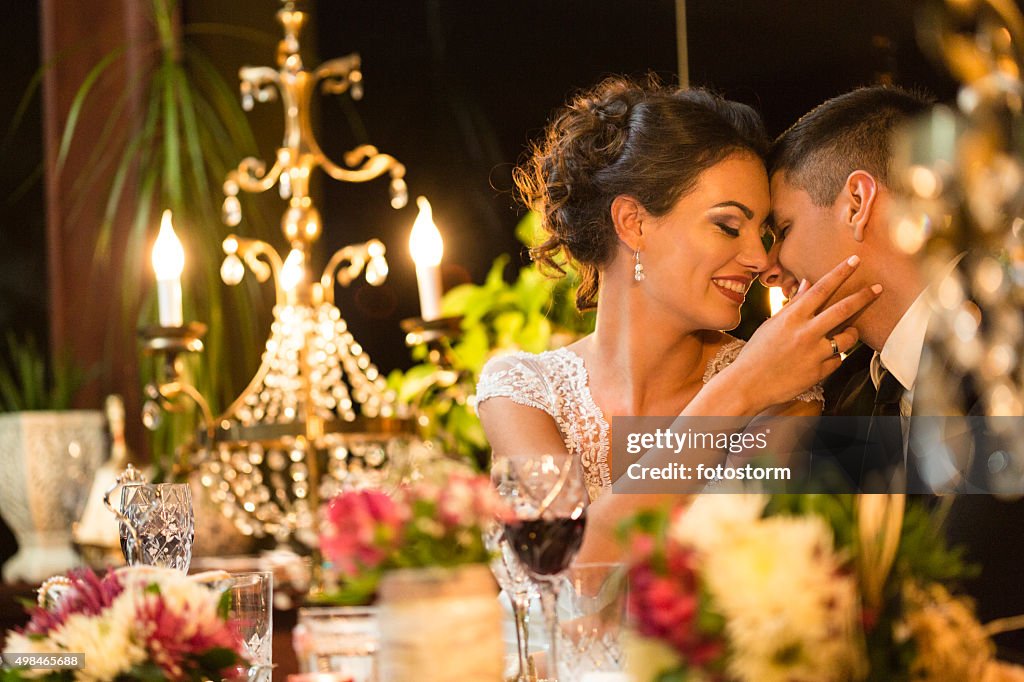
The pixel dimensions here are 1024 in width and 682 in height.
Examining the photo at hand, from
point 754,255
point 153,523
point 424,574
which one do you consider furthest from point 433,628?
point 754,255

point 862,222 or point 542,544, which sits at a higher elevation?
point 862,222

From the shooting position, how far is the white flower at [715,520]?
0.76 metres

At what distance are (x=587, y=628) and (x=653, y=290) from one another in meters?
1.09

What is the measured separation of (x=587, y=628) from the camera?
3.46 feet

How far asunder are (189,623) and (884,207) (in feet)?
4.35

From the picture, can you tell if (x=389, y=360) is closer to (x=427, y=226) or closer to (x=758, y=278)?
(x=427, y=226)

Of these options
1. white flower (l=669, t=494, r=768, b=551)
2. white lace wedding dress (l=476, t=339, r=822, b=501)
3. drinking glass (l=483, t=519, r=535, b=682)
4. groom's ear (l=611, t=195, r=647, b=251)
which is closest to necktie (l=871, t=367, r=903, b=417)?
white lace wedding dress (l=476, t=339, r=822, b=501)

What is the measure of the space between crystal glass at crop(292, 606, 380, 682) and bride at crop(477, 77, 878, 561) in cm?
64

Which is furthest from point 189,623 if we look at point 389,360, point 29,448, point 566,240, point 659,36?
point 389,360

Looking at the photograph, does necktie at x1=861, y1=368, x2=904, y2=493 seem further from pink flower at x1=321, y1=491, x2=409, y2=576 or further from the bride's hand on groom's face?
pink flower at x1=321, y1=491, x2=409, y2=576

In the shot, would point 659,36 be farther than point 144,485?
Yes

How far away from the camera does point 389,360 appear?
379cm

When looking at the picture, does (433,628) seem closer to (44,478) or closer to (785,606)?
(785,606)

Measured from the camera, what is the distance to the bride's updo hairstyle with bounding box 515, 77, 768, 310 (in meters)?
1.97
